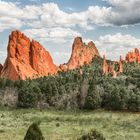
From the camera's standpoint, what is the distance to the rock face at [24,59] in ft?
579

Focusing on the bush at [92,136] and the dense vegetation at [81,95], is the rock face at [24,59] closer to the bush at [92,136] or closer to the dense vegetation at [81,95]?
the dense vegetation at [81,95]

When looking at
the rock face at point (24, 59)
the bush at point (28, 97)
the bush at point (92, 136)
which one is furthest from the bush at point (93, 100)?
the bush at point (92, 136)

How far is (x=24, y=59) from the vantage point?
187 metres

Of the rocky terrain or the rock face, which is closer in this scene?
the rock face

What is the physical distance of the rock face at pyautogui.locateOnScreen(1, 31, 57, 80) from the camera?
177m

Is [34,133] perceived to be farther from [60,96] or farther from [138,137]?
[60,96]

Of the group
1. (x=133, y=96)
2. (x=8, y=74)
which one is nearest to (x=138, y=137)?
(x=133, y=96)

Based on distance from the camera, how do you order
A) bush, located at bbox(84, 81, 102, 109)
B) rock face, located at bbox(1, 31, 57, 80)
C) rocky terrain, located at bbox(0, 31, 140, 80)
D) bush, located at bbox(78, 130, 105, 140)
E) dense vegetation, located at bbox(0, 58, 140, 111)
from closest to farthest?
bush, located at bbox(78, 130, 105, 140)
dense vegetation, located at bbox(0, 58, 140, 111)
bush, located at bbox(84, 81, 102, 109)
rock face, located at bbox(1, 31, 57, 80)
rocky terrain, located at bbox(0, 31, 140, 80)

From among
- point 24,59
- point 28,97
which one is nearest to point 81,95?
point 28,97

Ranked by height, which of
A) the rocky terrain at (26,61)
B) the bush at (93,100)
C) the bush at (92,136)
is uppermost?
the rocky terrain at (26,61)

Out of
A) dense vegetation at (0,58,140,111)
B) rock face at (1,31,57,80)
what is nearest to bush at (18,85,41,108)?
dense vegetation at (0,58,140,111)

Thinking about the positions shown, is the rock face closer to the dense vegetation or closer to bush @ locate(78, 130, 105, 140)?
the dense vegetation

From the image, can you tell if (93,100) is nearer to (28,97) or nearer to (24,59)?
(28,97)

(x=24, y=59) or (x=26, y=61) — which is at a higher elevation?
(x=24, y=59)
